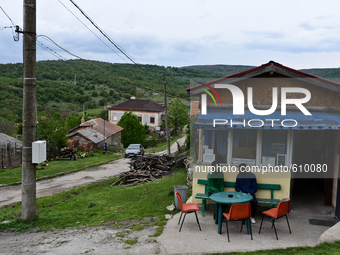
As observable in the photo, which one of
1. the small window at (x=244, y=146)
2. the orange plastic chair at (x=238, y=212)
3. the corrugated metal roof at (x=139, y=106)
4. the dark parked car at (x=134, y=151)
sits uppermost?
the corrugated metal roof at (x=139, y=106)

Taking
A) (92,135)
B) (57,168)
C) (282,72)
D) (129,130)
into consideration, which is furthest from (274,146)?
(129,130)

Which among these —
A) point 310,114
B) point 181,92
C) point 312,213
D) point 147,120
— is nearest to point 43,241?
point 312,213

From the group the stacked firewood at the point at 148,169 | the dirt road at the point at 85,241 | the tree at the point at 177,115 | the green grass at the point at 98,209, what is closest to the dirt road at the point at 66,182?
the green grass at the point at 98,209

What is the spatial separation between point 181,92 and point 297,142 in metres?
36.5

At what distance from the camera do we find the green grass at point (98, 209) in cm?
884

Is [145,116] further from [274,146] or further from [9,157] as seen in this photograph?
[274,146]

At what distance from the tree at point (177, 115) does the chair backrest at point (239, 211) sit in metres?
46.0

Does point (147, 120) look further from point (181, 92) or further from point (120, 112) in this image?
point (181, 92)

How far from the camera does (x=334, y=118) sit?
931cm

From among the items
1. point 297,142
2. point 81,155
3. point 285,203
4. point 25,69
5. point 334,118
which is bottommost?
point 81,155

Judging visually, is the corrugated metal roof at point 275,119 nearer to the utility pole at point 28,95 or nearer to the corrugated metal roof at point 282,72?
the corrugated metal roof at point 282,72

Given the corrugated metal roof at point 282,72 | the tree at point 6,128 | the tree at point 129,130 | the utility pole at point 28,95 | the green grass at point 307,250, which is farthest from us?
the tree at point 129,130

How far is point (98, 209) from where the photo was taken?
35.2ft

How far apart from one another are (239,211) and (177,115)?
46.3 m
